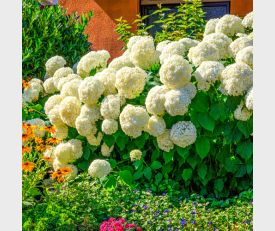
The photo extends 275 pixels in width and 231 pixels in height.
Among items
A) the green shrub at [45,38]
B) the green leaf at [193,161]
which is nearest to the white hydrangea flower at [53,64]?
the green shrub at [45,38]

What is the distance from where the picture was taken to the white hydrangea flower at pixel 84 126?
207 inches

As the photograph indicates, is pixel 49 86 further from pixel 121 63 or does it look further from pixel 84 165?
pixel 84 165

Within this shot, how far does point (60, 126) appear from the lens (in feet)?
18.5

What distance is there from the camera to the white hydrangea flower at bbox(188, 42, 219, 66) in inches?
199

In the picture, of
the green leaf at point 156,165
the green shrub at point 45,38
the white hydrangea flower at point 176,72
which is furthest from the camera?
the green shrub at point 45,38

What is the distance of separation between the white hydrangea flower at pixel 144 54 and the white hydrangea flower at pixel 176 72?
586mm

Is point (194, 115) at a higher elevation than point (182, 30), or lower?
lower

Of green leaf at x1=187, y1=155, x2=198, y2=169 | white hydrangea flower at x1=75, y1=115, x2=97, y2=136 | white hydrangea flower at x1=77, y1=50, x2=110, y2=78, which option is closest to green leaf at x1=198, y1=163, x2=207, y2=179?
green leaf at x1=187, y1=155, x2=198, y2=169

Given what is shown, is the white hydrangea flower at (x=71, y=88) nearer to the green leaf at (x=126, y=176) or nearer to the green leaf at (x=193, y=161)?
the green leaf at (x=126, y=176)

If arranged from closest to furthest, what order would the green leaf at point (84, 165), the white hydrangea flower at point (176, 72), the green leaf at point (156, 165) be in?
the white hydrangea flower at point (176, 72), the green leaf at point (156, 165), the green leaf at point (84, 165)

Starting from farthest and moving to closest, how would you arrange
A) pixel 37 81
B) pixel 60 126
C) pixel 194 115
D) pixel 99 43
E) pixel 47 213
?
pixel 99 43
pixel 37 81
pixel 60 126
pixel 194 115
pixel 47 213

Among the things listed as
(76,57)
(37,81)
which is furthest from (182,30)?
(37,81)

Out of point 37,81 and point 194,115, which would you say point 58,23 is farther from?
point 194,115

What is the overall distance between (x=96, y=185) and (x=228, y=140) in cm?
128
